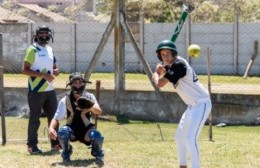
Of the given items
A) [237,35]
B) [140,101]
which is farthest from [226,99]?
[237,35]

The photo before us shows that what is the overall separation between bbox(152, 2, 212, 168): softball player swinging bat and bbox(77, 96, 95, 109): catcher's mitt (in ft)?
4.43

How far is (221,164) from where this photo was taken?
8.62 m

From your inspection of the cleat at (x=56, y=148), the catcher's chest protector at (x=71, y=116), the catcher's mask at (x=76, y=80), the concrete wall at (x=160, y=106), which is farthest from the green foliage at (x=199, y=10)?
the catcher's mask at (x=76, y=80)

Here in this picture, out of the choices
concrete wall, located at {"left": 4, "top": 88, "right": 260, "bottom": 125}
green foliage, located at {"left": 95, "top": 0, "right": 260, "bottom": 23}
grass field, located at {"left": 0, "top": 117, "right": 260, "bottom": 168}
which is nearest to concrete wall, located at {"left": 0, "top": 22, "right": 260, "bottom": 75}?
green foliage, located at {"left": 95, "top": 0, "right": 260, "bottom": 23}

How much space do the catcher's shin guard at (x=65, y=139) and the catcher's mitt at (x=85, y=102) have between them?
387 millimetres

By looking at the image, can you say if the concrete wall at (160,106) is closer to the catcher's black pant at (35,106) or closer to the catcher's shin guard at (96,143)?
the catcher's black pant at (35,106)

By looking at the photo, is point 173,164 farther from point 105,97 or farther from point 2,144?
point 105,97

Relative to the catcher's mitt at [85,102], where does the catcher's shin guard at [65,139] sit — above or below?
below

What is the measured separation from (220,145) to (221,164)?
1.68m

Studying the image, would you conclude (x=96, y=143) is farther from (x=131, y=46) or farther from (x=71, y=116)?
(x=131, y=46)

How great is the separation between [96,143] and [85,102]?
57cm

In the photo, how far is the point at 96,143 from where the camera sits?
28.1 ft

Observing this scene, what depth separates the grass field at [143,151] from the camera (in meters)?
8.60

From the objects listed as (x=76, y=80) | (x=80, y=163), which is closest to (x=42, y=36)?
(x=76, y=80)
